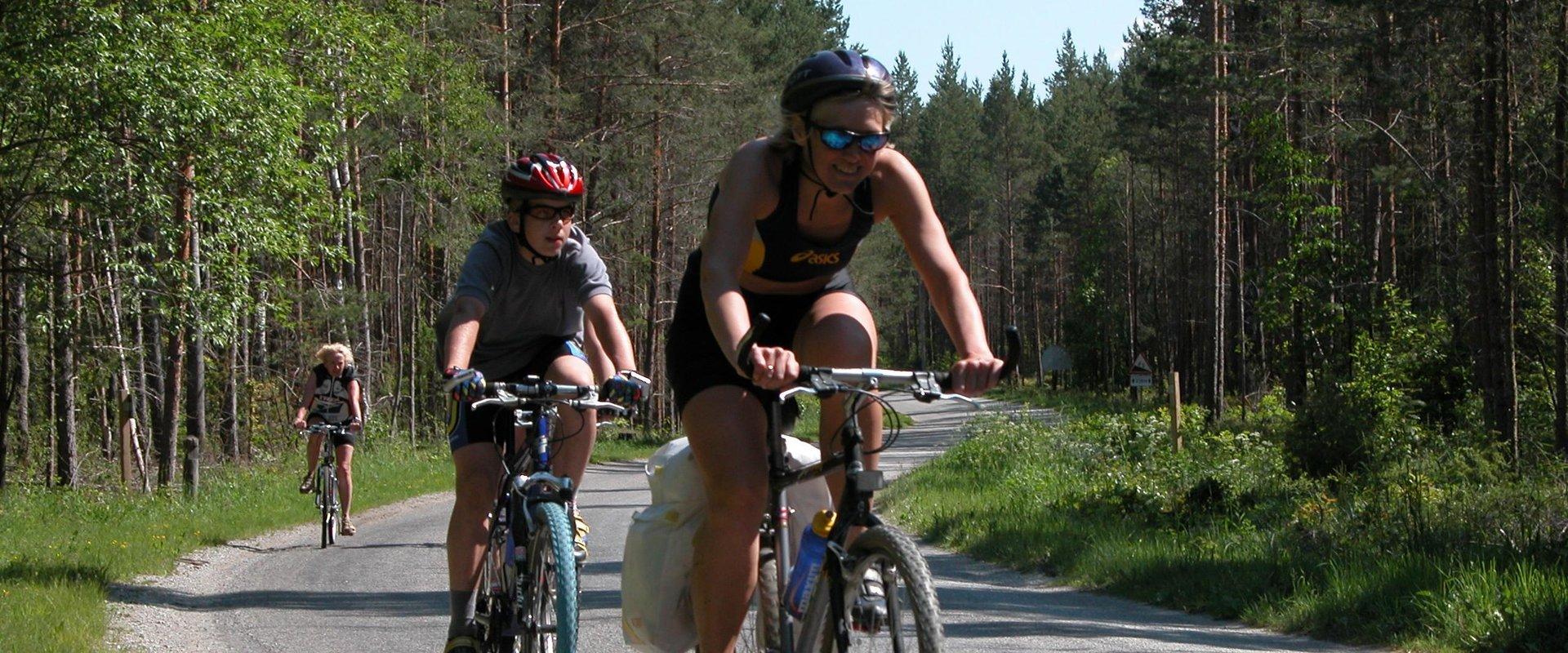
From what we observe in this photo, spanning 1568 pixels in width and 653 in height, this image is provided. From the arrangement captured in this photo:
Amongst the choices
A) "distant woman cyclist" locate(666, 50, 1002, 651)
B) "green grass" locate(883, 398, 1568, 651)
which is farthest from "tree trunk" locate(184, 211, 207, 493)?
"distant woman cyclist" locate(666, 50, 1002, 651)

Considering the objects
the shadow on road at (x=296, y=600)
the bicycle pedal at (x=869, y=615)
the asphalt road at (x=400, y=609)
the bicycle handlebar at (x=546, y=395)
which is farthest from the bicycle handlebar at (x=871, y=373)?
the shadow on road at (x=296, y=600)

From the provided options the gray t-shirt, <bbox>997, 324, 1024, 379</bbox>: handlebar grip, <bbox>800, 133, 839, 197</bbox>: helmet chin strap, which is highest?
<bbox>800, 133, 839, 197</bbox>: helmet chin strap

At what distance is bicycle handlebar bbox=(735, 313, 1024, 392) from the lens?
3301 millimetres

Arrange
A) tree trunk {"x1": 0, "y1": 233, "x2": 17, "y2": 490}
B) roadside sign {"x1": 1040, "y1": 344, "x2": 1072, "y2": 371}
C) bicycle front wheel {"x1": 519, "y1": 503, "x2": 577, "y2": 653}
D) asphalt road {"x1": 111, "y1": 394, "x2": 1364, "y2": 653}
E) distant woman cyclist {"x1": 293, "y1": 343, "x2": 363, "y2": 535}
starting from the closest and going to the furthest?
1. bicycle front wheel {"x1": 519, "y1": 503, "x2": 577, "y2": 653}
2. asphalt road {"x1": 111, "y1": 394, "x2": 1364, "y2": 653}
3. distant woman cyclist {"x1": 293, "y1": 343, "x2": 363, "y2": 535}
4. tree trunk {"x1": 0, "y1": 233, "x2": 17, "y2": 490}
5. roadside sign {"x1": 1040, "y1": 344, "x2": 1072, "y2": 371}

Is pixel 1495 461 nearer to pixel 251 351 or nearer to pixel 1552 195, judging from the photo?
pixel 1552 195

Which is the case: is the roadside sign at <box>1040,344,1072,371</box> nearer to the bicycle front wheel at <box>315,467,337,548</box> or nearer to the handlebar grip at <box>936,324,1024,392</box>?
the bicycle front wheel at <box>315,467,337,548</box>

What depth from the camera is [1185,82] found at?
3531cm

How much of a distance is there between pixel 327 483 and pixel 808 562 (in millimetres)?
10717

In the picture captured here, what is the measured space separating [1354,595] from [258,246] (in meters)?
14.1

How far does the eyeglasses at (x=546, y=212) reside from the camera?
5.24 meters

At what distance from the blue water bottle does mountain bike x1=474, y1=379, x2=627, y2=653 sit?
3.70 feet

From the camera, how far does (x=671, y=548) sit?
434cm

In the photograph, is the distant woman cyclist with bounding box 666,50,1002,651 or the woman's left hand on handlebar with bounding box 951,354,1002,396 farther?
the distant woman cyclist with bounding box 666,50,1002,651

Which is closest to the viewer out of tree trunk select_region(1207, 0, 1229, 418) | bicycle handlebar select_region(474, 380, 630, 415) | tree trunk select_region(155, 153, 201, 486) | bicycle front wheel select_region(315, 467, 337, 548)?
bicycle handlebar select_region(474, 380, 630, 415)
